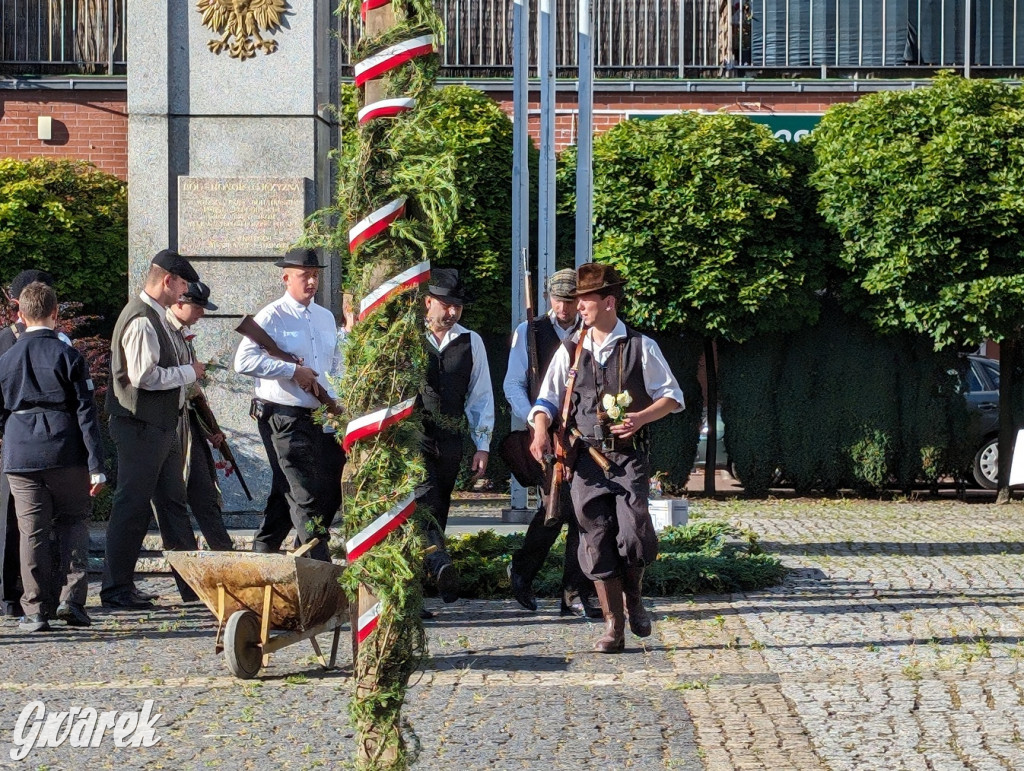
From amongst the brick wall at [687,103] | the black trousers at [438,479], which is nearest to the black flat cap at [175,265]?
the black trousers at [438,479]

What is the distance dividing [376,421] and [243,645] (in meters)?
2.79

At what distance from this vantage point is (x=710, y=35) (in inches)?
833

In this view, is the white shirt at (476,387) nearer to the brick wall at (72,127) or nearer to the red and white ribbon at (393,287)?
the red and white ribbon at (393,287)

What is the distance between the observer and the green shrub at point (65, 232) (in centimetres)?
1689

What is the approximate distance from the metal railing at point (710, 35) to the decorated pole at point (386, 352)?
16.8 m

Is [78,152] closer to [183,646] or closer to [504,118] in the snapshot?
[504,118]

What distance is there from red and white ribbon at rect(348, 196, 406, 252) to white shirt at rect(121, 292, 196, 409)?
4429mm

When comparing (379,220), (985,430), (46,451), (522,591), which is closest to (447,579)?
(522,591)

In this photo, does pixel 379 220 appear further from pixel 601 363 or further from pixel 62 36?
pixel 62 36

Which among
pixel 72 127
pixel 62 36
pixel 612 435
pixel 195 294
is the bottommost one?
pixel 612 435

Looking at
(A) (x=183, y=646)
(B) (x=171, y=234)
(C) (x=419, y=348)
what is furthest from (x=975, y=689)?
(B) (x=171, y=234)

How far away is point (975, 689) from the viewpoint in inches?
253

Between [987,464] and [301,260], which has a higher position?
[301,260]

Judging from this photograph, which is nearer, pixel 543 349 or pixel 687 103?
pixel 543 349
